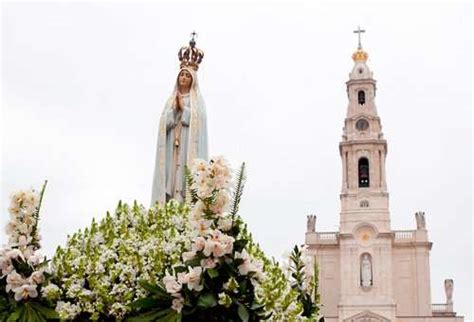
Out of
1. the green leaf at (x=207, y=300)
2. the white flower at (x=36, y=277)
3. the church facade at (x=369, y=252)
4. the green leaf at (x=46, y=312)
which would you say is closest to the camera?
the green leaf at (x=207, y=300)

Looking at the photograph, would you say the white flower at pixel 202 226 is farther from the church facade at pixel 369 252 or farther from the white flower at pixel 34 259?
the church facade at pixel 369 252

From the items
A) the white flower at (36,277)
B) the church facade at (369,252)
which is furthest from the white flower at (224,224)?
the church facade at (369,252)

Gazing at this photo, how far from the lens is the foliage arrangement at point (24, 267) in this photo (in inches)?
200

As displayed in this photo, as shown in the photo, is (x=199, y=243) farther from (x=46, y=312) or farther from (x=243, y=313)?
(x=46, y=312)

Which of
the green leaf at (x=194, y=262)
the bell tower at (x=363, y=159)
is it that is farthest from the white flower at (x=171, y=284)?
the bell tower at (x=363, y=159)

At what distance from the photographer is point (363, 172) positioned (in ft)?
163

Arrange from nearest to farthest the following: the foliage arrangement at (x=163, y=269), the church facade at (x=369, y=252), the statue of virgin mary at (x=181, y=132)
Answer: the foliage arrangement at (x=163, y=269) < the statue of virgin mary at (x=181, y=132) < the church facade at (x=369, y=252)

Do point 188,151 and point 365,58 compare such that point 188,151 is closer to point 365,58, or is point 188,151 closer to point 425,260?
point 425,260

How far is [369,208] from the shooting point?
47.6 meters

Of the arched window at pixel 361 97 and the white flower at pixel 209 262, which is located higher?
the arched window at pixel 361 97

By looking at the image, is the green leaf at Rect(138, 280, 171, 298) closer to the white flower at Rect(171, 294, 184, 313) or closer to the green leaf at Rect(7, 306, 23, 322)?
the white flower at Rect(171, 294, 184, 313)

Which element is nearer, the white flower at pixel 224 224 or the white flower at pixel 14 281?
the white flower at pixel 224 224

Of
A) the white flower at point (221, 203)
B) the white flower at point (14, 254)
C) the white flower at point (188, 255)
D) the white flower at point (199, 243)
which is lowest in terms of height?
the white flower at point (188, 255)

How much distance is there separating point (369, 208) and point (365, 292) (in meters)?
5.15
